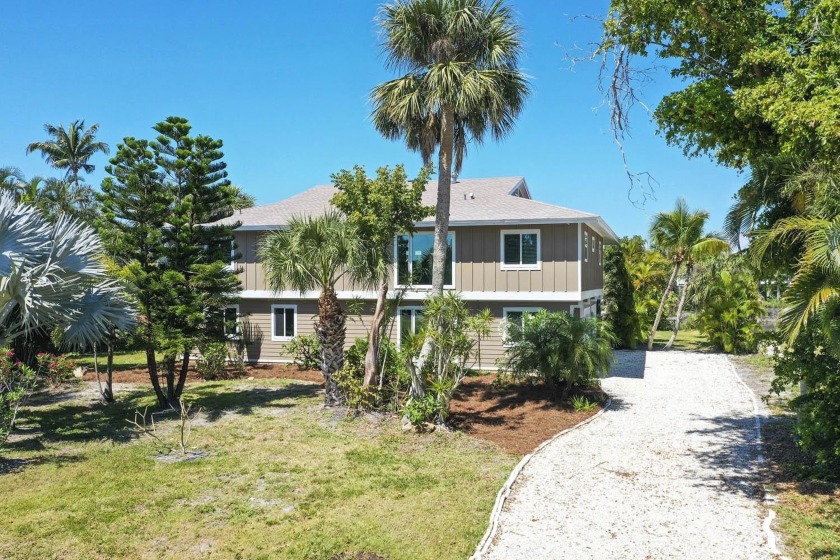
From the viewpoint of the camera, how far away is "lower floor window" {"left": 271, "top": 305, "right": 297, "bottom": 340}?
22.1m

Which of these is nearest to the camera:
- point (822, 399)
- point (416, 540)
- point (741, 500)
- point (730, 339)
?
point (416, 540)

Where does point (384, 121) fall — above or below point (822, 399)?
above

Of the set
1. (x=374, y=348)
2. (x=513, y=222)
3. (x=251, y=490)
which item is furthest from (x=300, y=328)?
(x=251, y=490)

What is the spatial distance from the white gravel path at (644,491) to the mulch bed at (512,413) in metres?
0.57

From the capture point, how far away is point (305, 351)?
20672 mm

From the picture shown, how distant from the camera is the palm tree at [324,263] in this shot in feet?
43.7

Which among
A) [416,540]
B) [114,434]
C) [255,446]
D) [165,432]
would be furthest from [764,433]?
[114,434]

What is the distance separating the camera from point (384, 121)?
14008 millimetres

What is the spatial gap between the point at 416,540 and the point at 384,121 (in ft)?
32.2

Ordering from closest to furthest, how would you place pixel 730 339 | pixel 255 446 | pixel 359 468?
pixel 359 468 → pixel 255 446 → pixel 730 339

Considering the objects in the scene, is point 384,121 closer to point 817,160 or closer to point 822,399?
point 817,160

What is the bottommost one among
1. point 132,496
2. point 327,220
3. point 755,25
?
point 132,496

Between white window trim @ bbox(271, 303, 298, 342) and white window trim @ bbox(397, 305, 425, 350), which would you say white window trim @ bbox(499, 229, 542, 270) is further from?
white window trim @ bbox(271, 303, 298, 342)

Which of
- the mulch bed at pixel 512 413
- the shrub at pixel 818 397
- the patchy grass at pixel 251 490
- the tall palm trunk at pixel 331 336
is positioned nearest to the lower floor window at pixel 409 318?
the mulch bed at pixel 512 413
